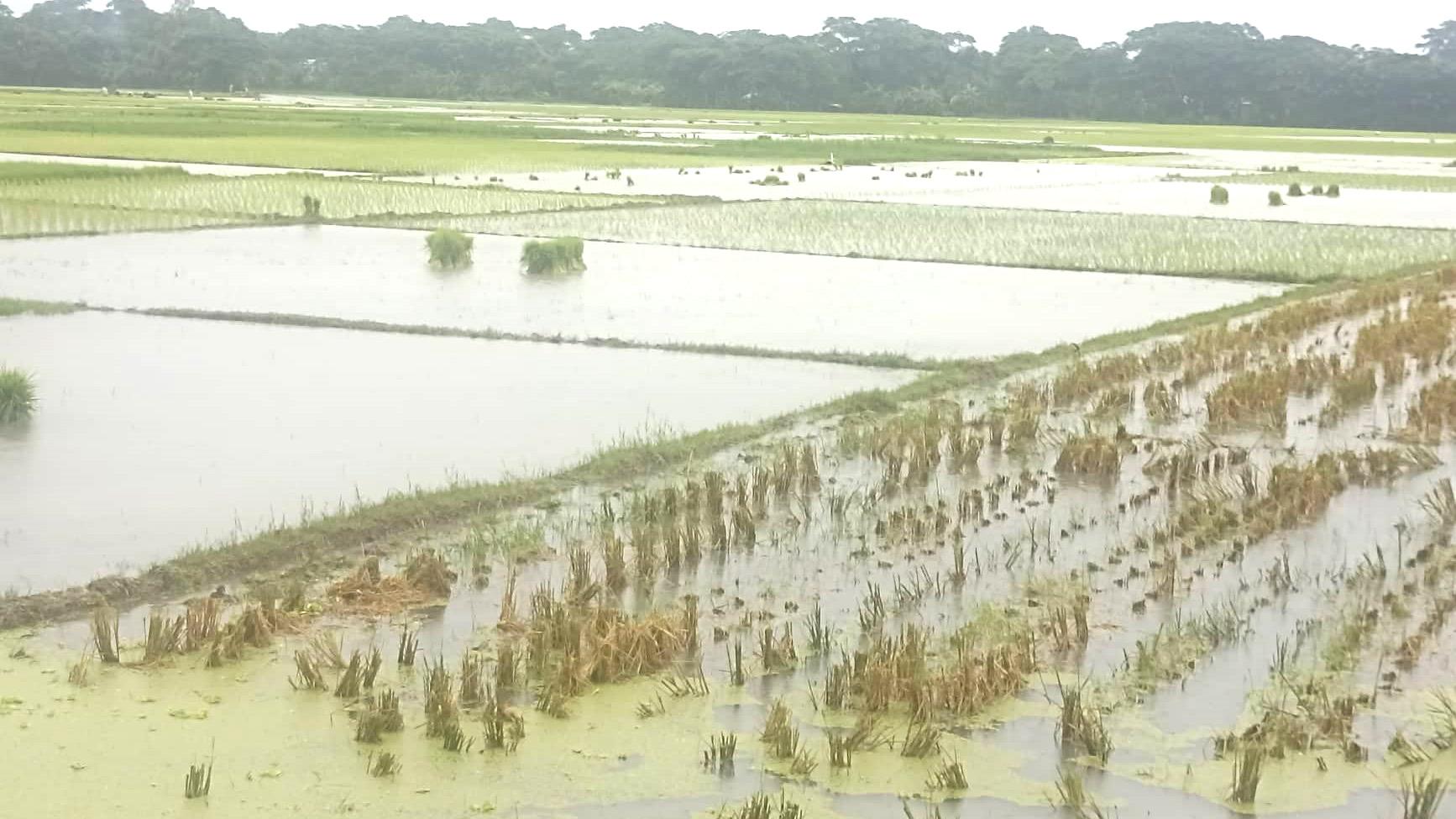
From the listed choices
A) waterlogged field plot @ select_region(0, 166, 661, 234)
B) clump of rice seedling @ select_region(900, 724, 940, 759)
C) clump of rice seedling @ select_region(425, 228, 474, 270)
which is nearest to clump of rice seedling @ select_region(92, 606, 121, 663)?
clump of rice seedling @ select_region(900, 724, 940, 759)

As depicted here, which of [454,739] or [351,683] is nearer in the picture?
[454,739]

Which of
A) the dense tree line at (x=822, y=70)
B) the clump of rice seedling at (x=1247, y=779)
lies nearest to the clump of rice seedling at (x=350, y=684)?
the clump of rice seedling at (x=1247, y=779)

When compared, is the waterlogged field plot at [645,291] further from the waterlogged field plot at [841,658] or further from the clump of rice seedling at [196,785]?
the clump of rice seedling at [196,785]

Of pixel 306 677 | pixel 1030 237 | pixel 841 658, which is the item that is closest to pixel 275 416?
pixel 306 677

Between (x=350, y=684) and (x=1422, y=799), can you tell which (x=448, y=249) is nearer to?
(x=350, y=684)

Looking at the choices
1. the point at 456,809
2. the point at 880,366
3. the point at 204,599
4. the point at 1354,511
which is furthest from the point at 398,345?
the point at 456,809

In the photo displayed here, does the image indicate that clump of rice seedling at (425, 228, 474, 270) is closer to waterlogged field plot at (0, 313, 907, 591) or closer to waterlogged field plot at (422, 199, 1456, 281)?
waterlogged field plot at (422, 199, 1456, 281)
